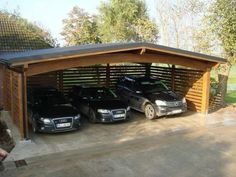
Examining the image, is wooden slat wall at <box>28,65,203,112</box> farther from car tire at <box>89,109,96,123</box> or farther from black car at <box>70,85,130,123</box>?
car tire at <box>89,109,96,123</box>

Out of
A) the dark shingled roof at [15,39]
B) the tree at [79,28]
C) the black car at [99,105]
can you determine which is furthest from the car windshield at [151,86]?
the tree at [79,28]

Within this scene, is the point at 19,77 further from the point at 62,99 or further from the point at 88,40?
the point at 88,40

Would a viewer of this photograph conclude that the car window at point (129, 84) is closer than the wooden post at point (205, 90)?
No

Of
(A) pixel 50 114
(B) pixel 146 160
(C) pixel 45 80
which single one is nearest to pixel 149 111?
(A) pixel 50 114

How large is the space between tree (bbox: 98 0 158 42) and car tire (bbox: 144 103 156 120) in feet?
102

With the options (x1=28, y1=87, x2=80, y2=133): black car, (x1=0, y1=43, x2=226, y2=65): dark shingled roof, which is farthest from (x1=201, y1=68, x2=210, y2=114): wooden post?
(x1=28, y1=87, x2=80, y2=133): black car

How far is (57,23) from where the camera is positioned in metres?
48.8

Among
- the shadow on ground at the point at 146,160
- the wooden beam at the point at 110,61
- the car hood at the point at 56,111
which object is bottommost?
the shadow on ground at the point at 146,160

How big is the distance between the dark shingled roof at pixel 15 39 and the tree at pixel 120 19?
21.5 meters

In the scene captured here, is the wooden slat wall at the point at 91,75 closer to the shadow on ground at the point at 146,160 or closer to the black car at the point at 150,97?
the black car at the point at 150,97

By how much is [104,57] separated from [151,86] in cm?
364

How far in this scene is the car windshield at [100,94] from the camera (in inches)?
510

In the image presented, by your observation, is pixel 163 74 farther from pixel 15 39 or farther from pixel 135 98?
pixel 15 39

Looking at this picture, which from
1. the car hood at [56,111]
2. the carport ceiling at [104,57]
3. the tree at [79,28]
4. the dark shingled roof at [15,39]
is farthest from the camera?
the tree at [79,28]
